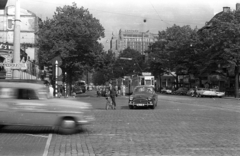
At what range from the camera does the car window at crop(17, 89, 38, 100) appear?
37.9ft

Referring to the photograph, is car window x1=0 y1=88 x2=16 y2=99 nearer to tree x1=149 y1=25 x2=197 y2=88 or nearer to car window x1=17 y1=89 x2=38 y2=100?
car window x1=17 y1=89 x2=38 y2=100

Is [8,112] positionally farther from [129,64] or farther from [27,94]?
[129,64]

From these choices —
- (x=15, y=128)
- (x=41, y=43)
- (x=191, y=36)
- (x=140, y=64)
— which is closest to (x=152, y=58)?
(x=191, y=36)

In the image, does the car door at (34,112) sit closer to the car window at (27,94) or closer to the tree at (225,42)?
the car window at (27,94)

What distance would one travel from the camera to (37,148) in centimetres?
877

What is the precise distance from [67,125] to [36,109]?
117 cm

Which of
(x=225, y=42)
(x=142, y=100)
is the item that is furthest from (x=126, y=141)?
(x=225, y=42)

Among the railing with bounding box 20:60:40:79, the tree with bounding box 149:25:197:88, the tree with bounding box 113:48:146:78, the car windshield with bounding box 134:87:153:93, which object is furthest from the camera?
the tree with bounding box 113:48:146:78

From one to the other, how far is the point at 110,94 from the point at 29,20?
174 feet

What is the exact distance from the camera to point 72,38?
149 ft

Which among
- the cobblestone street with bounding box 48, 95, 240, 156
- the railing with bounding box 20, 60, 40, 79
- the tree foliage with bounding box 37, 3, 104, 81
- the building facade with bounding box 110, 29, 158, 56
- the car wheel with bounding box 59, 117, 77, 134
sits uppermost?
the building facade with bounding box 110, 29, 158, 56

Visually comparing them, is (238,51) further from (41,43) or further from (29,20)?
(29,20)

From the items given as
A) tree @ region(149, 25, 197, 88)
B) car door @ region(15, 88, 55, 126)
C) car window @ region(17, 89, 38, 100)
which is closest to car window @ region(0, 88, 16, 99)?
car window @ region(17, 89, 38, 100)

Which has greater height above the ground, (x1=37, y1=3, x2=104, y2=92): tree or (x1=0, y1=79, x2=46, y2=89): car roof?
(x1=37, y1=3, x2=104, y2=92): tree
